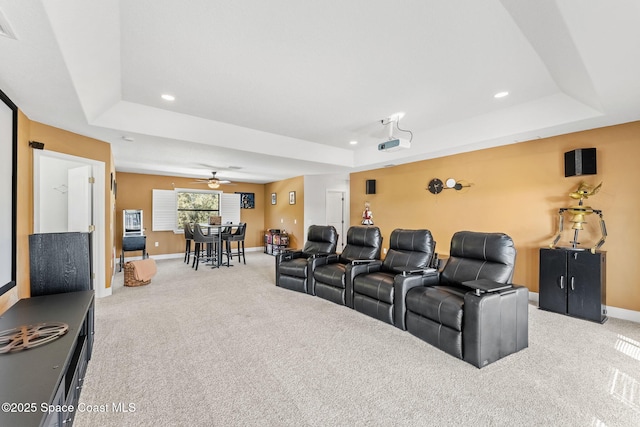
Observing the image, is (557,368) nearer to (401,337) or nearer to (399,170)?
(401,337)

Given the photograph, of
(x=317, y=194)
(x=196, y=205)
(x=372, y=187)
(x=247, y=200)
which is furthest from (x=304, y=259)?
(x=247, y=200)

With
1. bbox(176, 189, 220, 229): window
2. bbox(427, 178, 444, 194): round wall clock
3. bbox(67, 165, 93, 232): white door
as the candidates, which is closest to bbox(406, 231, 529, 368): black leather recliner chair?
bbox(427, 178, 444, 194): round wall clock

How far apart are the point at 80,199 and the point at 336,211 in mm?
5799

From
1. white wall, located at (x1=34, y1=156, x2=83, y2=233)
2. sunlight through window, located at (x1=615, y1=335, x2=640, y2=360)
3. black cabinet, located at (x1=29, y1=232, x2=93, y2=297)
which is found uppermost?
white wall, located at (x1=34, y1=156, x2=83, y2=233)

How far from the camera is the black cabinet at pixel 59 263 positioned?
8.26ft

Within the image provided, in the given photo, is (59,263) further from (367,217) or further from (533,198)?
(533,198)

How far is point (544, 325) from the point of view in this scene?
329 centimetres

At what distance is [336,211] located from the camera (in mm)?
8422

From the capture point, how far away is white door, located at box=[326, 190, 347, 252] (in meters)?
8.24

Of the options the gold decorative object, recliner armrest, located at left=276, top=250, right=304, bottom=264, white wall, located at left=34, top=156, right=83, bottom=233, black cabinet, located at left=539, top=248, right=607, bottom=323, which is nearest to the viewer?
the gold decorative object

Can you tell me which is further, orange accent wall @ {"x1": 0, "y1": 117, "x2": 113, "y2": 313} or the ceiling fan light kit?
the ceiling fan light kit

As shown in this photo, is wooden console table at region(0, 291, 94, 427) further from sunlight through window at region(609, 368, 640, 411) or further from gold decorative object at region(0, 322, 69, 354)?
sunlight through window at region(609, 368, 640, 411)

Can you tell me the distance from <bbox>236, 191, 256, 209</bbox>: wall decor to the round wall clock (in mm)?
6183

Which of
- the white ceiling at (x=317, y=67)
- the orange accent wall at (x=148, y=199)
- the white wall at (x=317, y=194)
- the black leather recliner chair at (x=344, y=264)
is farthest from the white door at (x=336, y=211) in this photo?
the white ceiling at (x=317, y=67)
